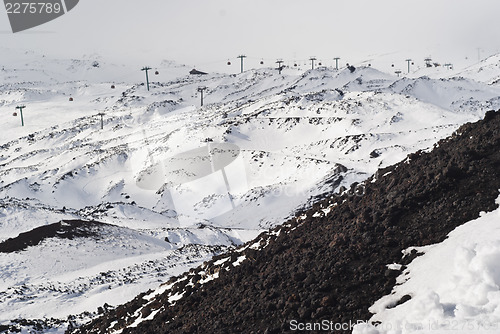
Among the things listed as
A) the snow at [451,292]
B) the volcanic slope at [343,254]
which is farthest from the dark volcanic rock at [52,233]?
the snow at [451,292]

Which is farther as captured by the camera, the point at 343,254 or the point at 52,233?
the point at 52,233

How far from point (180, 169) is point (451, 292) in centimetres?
5686

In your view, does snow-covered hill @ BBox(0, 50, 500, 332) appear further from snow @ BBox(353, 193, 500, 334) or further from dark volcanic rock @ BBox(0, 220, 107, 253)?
snow @ BBox(353, 193, 500, 334)

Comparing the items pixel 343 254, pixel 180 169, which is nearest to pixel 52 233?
pixel 343 254

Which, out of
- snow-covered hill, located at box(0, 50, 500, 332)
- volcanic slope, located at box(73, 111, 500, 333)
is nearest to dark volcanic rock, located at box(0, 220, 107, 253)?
snow-covered hill, located at box(0, 50, 500, 332)

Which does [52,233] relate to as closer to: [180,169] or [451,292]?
[180,169]

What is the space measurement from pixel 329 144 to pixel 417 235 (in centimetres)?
5519

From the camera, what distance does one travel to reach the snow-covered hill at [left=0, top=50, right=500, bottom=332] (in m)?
28.1

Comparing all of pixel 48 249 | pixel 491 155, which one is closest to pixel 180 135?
pixel 48 249

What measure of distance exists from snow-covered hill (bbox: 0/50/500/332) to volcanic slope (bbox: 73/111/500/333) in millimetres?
11276

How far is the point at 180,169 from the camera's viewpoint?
62406 millimetres

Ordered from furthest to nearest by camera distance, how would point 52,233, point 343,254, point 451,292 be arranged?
1. point 52,233
2. point 343,254
3. point 451,292

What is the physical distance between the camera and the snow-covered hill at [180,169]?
28125 mm

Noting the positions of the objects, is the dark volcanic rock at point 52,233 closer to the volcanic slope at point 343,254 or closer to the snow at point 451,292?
the volcanic slope at point 343,254
